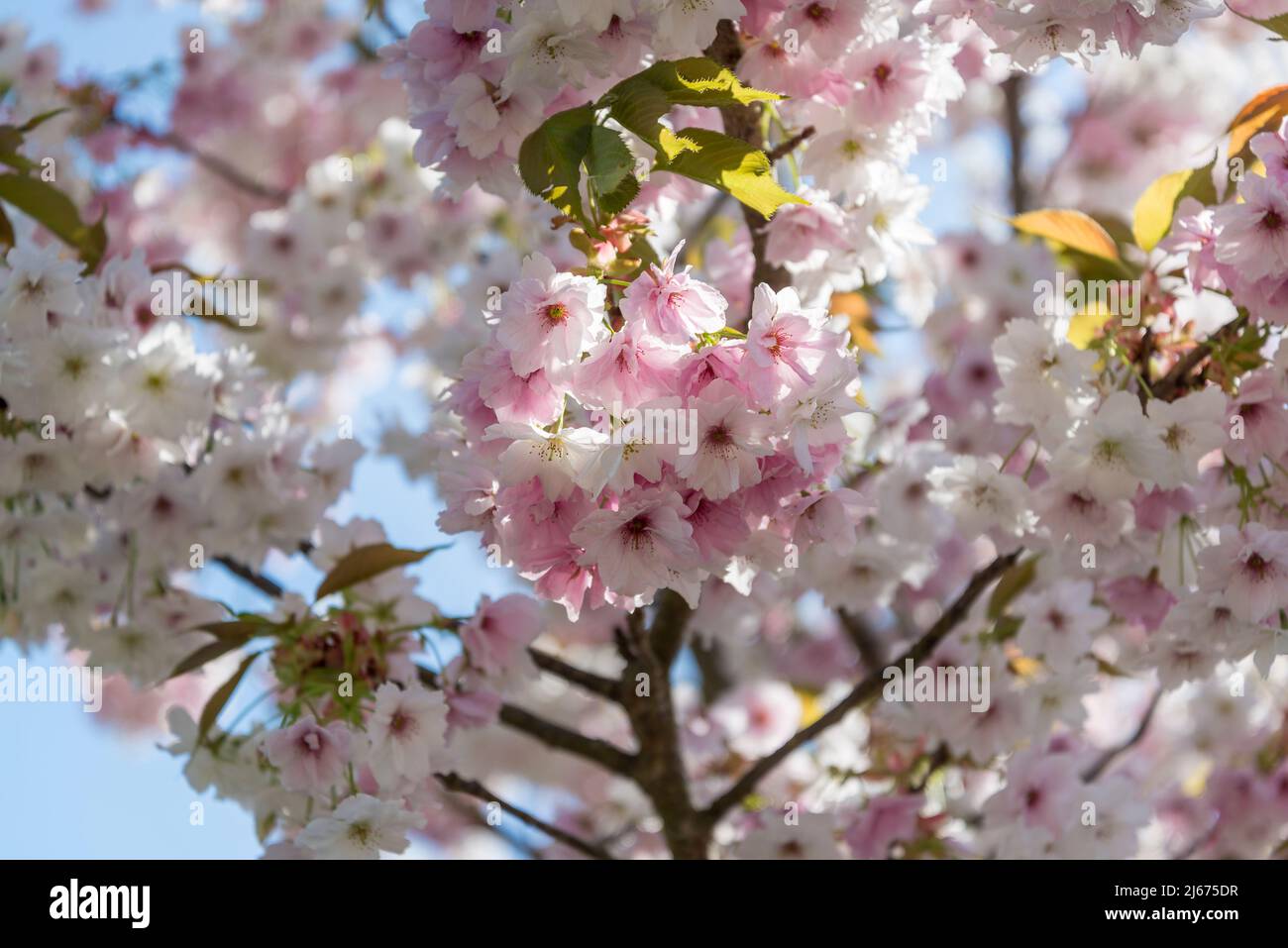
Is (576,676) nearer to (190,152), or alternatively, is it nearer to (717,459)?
(717,459)

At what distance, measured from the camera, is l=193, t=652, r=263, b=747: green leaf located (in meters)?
2.02

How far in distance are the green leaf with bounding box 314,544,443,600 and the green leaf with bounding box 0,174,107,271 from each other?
89 centimetres

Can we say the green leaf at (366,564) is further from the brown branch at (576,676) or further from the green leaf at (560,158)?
the green leaf at (560,158)

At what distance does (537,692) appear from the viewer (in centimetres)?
500

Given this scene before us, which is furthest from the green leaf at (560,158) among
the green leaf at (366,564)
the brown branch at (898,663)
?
the brown branch at (898,663)

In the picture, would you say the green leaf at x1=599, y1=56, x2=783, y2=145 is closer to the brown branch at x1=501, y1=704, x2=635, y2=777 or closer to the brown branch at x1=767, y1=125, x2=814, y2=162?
the brown branch at x1=767, y1=125, x2=814, y2=162

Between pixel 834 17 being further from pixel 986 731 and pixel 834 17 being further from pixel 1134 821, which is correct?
pixel 1134 821

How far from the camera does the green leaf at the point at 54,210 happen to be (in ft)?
7.58

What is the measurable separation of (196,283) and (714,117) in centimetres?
110

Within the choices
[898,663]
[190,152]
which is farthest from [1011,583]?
[190,152]

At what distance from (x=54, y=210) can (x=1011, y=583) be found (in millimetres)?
1830

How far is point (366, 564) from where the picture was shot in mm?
2025

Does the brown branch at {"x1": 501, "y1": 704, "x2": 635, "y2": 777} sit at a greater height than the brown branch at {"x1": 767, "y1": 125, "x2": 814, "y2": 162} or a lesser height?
lesser

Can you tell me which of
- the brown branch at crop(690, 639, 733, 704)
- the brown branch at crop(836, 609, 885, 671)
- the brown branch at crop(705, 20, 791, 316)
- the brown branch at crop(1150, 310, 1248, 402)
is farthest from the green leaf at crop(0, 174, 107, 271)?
the brown branch at crop(690, 639, 733, 704)
